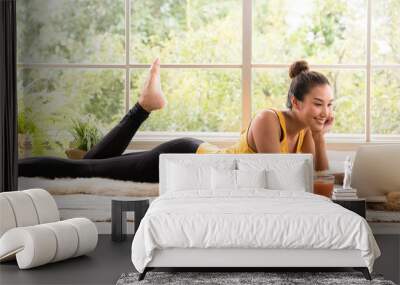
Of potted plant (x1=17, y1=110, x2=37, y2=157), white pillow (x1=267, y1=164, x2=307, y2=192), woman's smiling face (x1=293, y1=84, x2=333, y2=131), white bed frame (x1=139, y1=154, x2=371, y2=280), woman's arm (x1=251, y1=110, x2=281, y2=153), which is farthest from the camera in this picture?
potted plant (x1=17, y1=110, x2=37, y2=157)

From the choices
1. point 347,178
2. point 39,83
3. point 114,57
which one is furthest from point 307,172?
point 39,83

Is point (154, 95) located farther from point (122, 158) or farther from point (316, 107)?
point (316, 107)

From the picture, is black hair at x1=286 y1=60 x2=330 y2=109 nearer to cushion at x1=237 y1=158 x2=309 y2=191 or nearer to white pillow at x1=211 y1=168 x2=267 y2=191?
cushion at x1=237 y1=158 x2=309 y2=191

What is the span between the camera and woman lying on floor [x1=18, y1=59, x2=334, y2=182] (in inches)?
294

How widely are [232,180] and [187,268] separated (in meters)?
1.39

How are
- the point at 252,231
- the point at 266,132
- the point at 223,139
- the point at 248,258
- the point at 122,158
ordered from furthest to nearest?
the point at 122,158 < the point at 223,139 < the point at 266,132 < the point at 248,258 < the point at 252,231

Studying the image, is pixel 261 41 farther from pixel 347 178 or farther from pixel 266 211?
pixel 266 211

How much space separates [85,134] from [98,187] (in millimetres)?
611

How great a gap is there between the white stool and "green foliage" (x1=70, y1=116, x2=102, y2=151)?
1451 millimetres

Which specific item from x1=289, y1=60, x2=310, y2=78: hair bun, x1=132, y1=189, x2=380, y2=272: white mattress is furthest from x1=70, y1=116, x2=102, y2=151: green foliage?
x1=132, y1=189, x2=380, y2=272: white mattress

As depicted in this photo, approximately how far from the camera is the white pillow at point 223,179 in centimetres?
673

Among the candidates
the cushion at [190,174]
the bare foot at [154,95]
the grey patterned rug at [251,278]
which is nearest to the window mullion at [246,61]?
the cushion at [190,174]

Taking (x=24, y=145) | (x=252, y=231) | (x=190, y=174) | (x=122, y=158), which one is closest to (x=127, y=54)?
(x=122, y=158)

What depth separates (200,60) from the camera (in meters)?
7.64
